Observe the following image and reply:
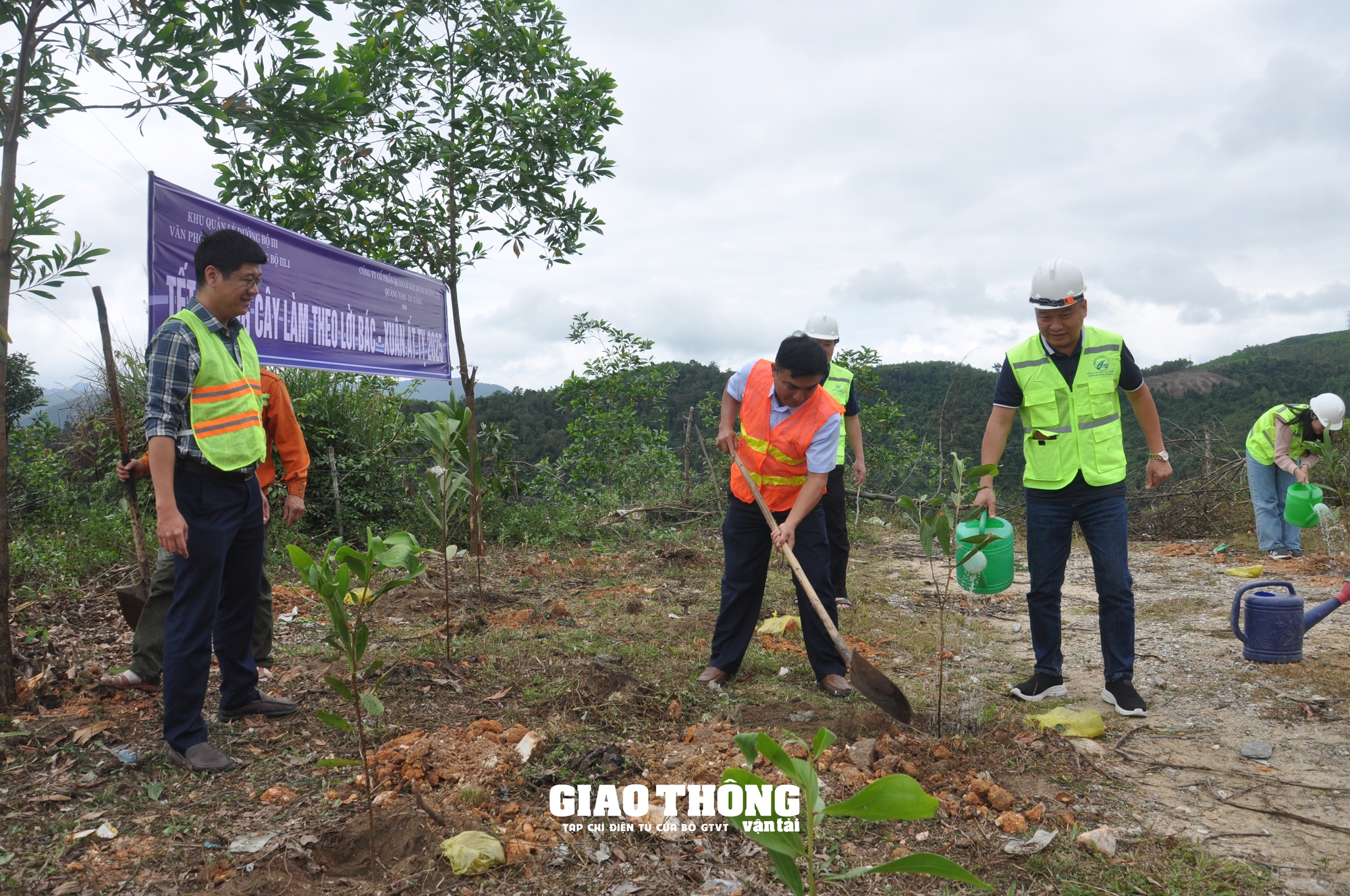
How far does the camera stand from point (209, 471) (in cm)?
267

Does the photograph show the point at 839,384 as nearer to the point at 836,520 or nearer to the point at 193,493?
the point at 836,520

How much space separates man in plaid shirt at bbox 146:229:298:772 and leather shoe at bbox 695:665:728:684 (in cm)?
176

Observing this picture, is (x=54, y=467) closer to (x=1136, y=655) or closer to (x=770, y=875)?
(x=770, y=875)

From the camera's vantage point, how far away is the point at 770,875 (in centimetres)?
207

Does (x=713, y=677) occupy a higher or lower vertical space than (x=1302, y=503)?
lower

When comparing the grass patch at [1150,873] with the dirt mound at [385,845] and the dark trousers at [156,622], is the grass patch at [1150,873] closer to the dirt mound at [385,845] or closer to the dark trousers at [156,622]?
the dirt mound at [385,845]

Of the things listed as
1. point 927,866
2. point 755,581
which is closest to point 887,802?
point 927,866

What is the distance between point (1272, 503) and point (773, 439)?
5.69 metres

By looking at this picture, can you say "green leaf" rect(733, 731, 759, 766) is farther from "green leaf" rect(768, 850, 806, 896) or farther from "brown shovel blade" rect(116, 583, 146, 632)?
"brown shovel blade" rect(116, 583, 146, 632)

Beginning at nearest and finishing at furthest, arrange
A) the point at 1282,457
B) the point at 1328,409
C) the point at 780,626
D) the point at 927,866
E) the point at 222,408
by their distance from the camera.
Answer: the point at 927,866, the point at 222,408, the point at 780,626, the point at 1328,409, the point at 1282,457

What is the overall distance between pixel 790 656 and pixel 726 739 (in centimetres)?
126

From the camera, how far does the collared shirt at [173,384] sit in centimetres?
256

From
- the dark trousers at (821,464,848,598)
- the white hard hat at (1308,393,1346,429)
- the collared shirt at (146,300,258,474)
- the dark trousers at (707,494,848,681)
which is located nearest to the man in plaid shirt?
the collared shirt at (146,300,258,474)

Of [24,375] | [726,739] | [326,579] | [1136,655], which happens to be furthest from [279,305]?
[24,375]
